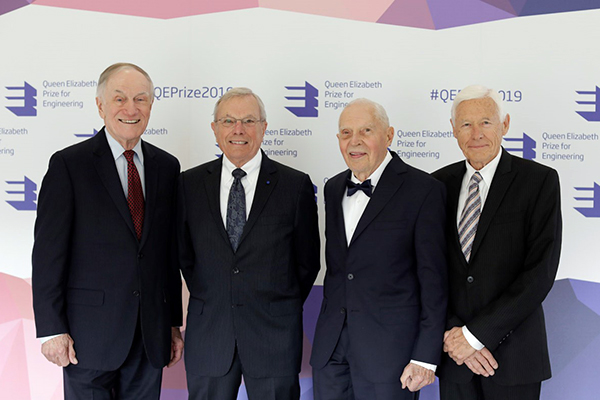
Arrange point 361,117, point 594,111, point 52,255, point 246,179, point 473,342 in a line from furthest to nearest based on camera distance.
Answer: point 594,111, point 246,179, point 361,117, point 52,255, point 473,342

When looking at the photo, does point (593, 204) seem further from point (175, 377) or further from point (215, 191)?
point (175, 377)

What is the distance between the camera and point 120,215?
257 centimetres

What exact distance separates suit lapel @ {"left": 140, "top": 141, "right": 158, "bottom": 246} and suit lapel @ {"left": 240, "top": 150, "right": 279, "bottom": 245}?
0.47 m

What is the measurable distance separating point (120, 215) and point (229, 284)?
0.61 metres

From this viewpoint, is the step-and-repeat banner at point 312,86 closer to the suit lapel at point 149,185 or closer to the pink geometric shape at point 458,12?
the pink geometric shape at point 458,12

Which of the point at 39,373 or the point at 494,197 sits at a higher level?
the point at 494,197

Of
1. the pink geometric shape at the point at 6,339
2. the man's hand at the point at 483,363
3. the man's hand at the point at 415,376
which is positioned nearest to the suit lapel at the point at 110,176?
the man's hand at the point at 415,376

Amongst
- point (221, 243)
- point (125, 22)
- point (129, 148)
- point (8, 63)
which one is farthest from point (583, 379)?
point (8, 63)

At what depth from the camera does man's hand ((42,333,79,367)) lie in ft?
8.14

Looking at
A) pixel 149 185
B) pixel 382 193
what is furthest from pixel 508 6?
pixel 149 185

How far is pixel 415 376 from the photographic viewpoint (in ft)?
7.85

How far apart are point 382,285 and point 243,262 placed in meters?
0.68

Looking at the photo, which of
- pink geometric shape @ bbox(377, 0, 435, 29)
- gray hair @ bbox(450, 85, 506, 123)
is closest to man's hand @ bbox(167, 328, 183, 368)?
gray hair @ bbox(450, 85, 506, 123)

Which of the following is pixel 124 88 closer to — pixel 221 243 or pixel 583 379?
pixel 221 243
